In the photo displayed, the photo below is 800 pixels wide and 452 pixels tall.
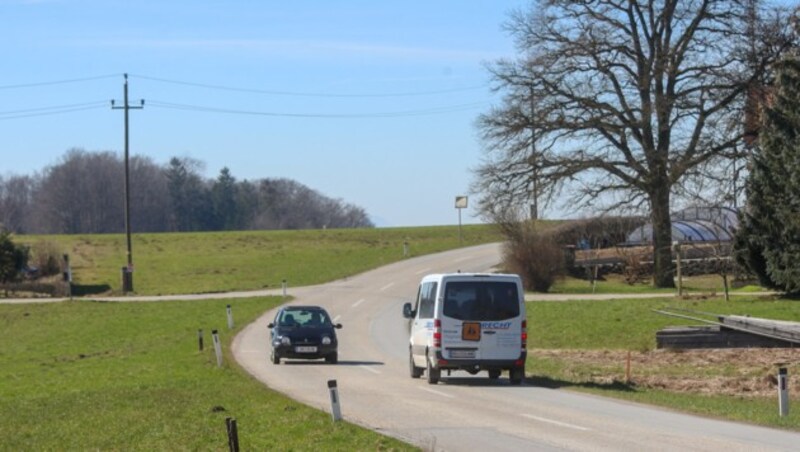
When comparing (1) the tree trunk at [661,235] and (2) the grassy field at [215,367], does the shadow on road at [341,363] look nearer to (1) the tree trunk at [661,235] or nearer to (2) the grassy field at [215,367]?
(2) the grassy field at [215,367]

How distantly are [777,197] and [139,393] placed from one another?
90.6ft

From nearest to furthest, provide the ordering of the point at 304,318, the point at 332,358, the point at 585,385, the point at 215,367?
the point at 585,385, the point at 215,367, the point at 332,358, the point at 304,318

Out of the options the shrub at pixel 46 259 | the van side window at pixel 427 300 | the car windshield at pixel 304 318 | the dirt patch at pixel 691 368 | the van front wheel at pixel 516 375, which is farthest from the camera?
the shrub at pixel 46 259

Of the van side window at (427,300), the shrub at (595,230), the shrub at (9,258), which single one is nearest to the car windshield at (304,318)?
the van side window at (427,300)

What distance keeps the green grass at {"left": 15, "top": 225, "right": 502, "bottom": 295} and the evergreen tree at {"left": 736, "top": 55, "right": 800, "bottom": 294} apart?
18734 millimetres

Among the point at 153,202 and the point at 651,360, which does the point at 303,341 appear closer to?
the point at 651,360

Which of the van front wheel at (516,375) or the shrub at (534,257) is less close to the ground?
the shrub at (534,257)

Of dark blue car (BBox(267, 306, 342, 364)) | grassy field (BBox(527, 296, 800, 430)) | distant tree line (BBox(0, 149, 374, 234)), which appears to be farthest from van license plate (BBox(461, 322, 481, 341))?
distant tree line (BBox(0, 149, 374, 234))

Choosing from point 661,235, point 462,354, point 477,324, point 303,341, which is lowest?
point 303,341

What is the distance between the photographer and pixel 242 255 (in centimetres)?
8681

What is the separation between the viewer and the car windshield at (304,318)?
111 ft

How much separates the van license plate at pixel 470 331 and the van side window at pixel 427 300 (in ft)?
2.87

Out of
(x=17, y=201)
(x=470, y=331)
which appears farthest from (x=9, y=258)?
(x=17, y=201)

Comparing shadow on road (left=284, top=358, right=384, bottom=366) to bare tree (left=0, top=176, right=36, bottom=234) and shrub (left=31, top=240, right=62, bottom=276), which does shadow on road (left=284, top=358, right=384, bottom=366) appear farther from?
bare tree (left=0, top=176, right=36, bottom=234)
